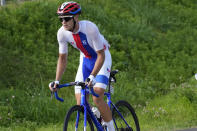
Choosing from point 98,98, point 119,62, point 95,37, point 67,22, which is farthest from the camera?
point 119,62

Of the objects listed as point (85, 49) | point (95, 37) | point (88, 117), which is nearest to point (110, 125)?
point (88, 117)

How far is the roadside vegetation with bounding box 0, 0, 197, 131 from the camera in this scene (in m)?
9.30

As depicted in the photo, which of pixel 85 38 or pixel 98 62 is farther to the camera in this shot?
pixel 85 38

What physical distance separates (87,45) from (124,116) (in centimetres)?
148

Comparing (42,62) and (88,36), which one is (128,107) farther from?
(42,62)

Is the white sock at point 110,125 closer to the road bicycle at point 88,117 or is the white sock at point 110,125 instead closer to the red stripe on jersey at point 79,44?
the road bicycle at point 88,117

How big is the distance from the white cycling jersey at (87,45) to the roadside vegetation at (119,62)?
3034 mm

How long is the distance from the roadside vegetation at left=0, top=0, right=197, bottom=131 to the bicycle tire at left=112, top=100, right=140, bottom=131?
1797mm

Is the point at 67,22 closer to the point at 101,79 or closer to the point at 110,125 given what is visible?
the point at 101,79

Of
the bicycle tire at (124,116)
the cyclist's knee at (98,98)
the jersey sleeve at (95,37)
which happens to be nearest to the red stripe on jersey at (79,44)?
the jersey sleeve at (95,37)

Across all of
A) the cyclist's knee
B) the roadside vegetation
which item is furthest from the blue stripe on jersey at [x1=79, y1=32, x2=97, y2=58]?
the roadside vegetation

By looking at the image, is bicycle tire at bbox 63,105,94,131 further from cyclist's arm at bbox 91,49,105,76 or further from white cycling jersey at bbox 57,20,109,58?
white cycling jersey at bbox 57,20,109,58

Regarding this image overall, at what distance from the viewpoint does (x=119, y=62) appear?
12773 millimetres

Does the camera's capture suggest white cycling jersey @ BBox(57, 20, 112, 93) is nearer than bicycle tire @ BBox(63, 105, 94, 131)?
No
